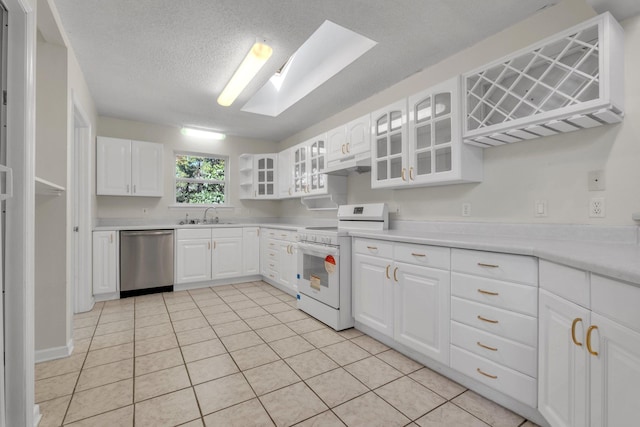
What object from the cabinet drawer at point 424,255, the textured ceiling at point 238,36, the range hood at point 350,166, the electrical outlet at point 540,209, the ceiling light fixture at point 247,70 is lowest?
the cabinet drawer at point 424,255

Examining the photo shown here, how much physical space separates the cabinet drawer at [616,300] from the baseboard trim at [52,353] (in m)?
3.24

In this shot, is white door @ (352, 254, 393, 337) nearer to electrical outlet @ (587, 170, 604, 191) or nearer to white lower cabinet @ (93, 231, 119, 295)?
electrical outlet @ (587, 170, 604, 191)

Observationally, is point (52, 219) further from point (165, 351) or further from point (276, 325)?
point (276, 325)

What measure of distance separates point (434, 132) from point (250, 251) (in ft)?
10.7

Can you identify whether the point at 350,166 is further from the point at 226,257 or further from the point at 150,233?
the point at 150,233

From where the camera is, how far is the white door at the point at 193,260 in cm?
416

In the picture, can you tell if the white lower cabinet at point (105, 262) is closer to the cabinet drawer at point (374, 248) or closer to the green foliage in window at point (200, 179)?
the green foliage in window at point (200, 179)

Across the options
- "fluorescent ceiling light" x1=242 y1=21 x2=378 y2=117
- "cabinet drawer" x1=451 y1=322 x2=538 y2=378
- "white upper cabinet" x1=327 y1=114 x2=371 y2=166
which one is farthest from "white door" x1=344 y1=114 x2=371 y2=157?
"cabinet drawer" x1=451 y1=322 x2=538 y2=378

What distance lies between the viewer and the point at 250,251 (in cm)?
466

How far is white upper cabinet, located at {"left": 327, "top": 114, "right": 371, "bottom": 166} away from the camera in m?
3.10

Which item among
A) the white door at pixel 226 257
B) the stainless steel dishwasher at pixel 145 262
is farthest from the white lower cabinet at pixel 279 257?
the stainless steel dishwasher at pixel 145 262

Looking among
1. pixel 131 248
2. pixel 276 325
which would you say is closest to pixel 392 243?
pixel 276 325

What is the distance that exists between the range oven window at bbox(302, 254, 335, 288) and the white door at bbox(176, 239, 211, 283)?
181 cm

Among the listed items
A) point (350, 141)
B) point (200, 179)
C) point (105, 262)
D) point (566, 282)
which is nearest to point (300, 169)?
point (350, 141)
